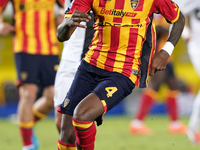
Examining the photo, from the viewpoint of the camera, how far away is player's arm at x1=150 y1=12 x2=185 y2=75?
364 centimetres

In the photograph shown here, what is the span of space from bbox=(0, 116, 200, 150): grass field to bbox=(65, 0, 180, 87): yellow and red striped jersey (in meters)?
1.06

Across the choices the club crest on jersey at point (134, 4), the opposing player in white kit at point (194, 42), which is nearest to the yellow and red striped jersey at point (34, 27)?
the opposing player in white kit at point (194, 42)

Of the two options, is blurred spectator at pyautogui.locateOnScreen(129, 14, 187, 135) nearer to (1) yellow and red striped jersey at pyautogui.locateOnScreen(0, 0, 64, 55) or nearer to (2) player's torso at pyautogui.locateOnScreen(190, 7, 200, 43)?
(2) player's torso at pyautogui.locateOnScreen(190, 7, 200, 43)

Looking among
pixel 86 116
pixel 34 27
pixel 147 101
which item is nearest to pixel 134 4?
pixel 86 116

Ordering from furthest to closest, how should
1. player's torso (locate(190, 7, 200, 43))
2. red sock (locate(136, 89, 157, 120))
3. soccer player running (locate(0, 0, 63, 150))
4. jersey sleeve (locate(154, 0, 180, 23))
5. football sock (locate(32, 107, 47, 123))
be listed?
red sock (locate(136, 89, 157, 120))
player's torso (locate(190, 7, 200, 43))
football sock (locate(32, 107, 47, 123))
soccer player running (locate(0, 0, 63, 150))
jersey sleeve (locate(154, 0, 180, 23))

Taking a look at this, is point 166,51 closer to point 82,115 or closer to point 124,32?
point 124,32

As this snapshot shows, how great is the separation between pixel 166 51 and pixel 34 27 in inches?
105

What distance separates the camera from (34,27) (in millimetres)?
5883

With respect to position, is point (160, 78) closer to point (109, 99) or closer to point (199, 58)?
point (199, 58)

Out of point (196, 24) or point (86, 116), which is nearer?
point (86, 116)

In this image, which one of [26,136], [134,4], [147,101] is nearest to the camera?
[134,4]

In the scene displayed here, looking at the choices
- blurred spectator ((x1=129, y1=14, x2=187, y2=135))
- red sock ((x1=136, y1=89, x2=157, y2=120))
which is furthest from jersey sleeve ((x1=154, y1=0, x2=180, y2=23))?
red sock ((x1=136, y1=89, x2=157, y2=120))

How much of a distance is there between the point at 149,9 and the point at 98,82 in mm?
782

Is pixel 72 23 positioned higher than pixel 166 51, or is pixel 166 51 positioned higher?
pixel 72 23
